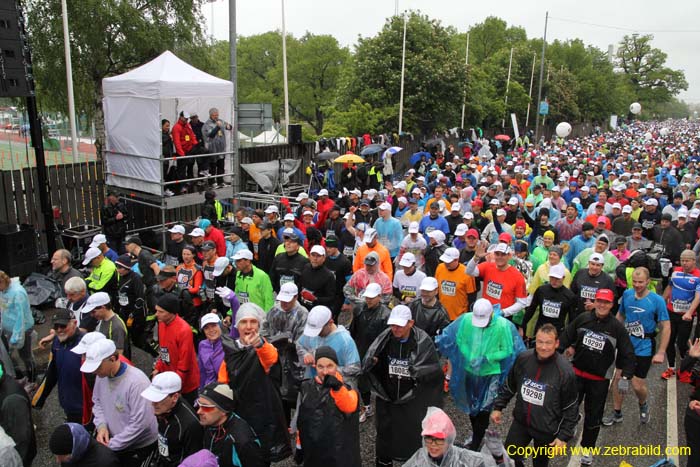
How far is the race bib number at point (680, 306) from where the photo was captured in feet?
24.1

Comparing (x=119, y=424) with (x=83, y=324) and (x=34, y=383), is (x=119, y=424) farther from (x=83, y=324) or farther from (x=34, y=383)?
(x=34, y=383)

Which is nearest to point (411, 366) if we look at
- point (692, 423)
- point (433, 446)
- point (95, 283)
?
point (433, 446)

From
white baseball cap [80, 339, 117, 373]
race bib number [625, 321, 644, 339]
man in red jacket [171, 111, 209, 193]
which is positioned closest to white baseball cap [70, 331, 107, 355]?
white baseball cap [80, 339, 117, 373]

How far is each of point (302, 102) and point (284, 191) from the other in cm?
4112

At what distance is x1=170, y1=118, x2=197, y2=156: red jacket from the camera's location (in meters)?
12.9

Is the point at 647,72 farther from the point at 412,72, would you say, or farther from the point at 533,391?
the point at 533,391

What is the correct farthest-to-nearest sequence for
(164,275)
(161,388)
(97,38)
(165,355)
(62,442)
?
(97,38)
(164,275)
(165,355)
(161,388)
(62,442)

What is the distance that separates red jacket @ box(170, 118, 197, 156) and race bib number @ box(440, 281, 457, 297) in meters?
8.03

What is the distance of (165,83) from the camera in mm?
11789

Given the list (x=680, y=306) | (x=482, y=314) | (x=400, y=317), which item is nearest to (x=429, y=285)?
(x=482, y=314)

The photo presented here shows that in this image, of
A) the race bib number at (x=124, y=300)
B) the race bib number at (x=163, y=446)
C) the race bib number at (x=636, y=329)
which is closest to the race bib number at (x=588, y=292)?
the race bib number at (x=636, y=329)

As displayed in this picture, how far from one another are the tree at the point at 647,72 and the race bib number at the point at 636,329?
341 ft

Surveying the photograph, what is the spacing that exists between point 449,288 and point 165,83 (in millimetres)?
7833

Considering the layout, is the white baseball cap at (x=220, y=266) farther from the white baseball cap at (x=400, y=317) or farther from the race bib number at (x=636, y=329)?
the race bib number at (x=636, y=329)
